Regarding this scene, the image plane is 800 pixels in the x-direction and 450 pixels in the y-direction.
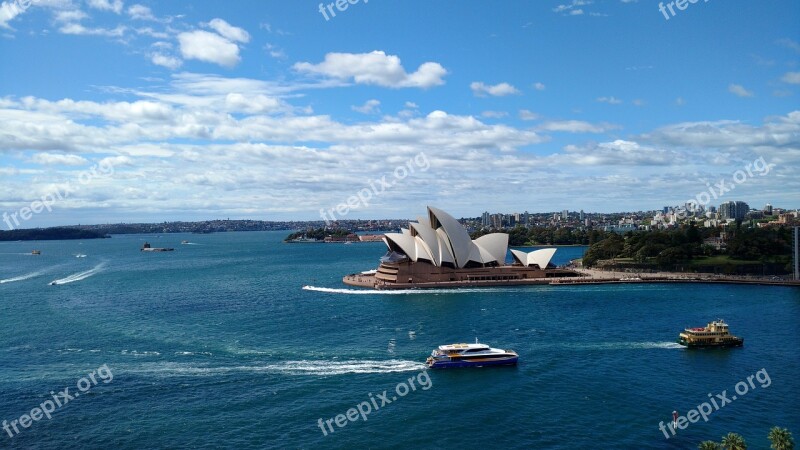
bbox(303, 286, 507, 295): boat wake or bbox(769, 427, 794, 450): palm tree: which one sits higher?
bbox(303, 286, 507, 295): boat wake

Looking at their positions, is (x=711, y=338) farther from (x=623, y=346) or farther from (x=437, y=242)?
(x=437, y=242)

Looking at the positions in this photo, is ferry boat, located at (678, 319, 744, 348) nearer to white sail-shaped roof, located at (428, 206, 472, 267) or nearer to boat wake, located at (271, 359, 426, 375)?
boat wake, located at (271, 359, 426, 375)

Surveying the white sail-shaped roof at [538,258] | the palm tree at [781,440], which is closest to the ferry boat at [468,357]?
the palm tree at [781,440]

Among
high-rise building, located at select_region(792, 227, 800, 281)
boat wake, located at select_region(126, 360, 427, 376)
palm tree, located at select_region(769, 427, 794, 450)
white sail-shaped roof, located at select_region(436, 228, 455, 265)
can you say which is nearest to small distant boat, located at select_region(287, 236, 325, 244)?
white sail-shaped roof, located at select_region(436, 228, 455, 265)

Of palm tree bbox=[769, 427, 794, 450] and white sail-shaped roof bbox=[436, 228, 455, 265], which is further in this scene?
white sail-shaped roof bbox=[436, 228, 455, 265]

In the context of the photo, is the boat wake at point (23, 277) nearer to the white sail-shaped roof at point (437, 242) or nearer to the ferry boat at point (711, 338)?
the white sail-shaped roof at point (437, 242)

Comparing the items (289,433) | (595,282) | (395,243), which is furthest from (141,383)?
(595,282)

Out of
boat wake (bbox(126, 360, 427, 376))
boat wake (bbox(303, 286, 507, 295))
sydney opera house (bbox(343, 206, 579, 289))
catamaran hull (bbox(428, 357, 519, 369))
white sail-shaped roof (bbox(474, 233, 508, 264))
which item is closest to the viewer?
boat wake (bbox(126, 360, 427, 376))

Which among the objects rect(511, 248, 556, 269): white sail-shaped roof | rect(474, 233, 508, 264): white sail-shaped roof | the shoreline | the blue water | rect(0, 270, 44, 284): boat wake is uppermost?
rect(474, 233, 508, 264): white sail-shaped roof
